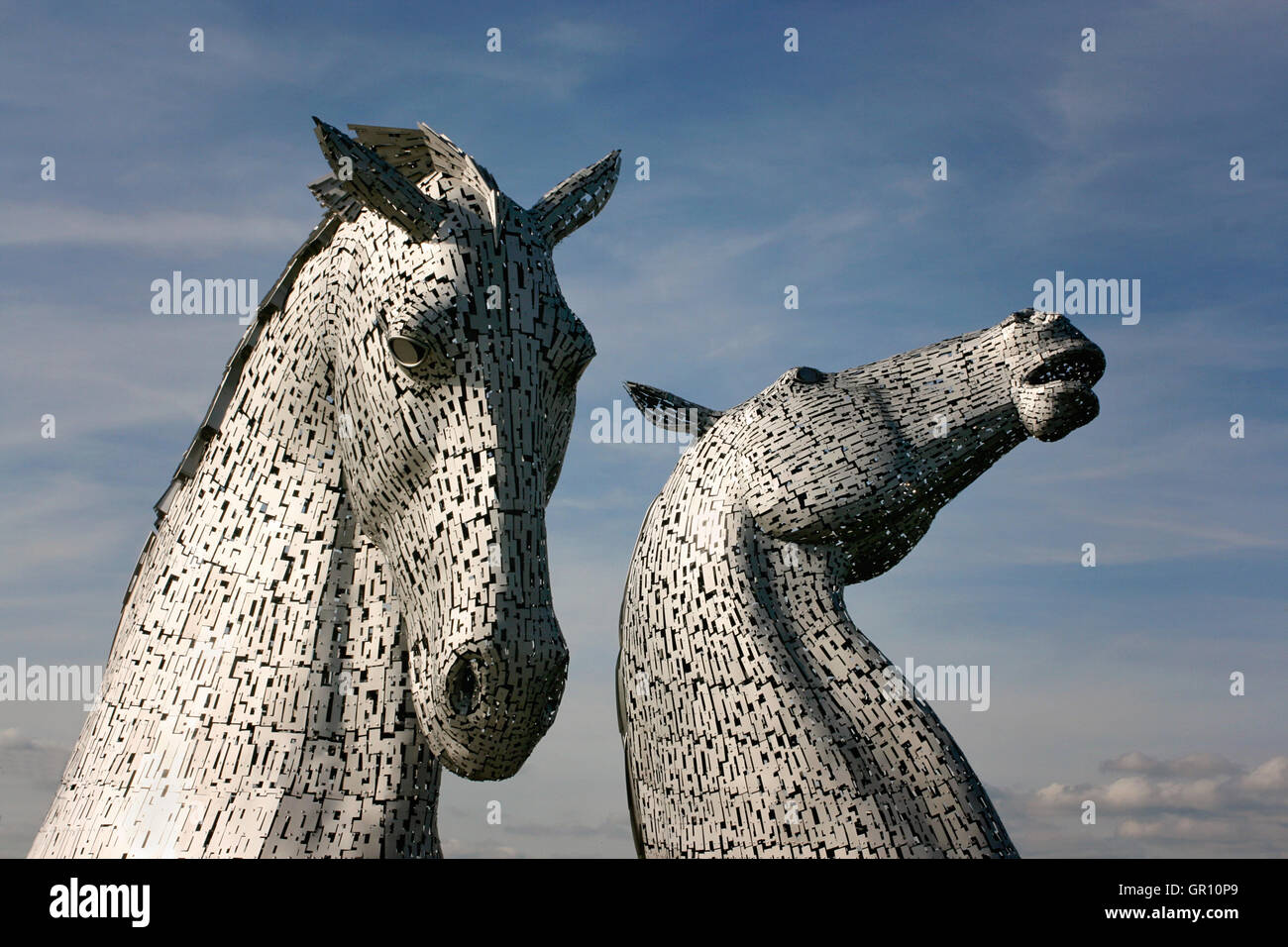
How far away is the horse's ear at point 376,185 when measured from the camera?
2.34 meters

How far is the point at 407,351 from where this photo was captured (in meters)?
2.28

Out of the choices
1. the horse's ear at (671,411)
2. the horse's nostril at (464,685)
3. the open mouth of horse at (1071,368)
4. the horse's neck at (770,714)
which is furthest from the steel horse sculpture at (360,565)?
the open mouth of horse at (1071,368)

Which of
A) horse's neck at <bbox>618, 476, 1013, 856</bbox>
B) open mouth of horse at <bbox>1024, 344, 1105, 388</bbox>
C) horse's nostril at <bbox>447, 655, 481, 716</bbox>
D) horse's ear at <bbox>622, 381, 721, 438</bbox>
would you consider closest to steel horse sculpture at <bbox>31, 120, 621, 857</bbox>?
horse's nostril at <bbox>447, 655, 481, 716</bbox>

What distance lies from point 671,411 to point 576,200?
6.86 ft

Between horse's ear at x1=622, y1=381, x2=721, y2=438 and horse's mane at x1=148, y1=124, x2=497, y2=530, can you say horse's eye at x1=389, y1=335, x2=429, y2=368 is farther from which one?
horse's ear at x1=622, y1=381, x2=721, y2=438

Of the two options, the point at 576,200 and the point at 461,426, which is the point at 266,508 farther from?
A: the point at 576,200

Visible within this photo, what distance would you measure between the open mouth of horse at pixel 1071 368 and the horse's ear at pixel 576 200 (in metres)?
2.07

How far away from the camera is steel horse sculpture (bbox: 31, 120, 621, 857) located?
2.21m

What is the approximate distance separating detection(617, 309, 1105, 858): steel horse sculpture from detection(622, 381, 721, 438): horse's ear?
48mm

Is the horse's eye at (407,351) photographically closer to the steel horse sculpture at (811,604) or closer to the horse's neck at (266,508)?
the horse's neck at (266,508)
